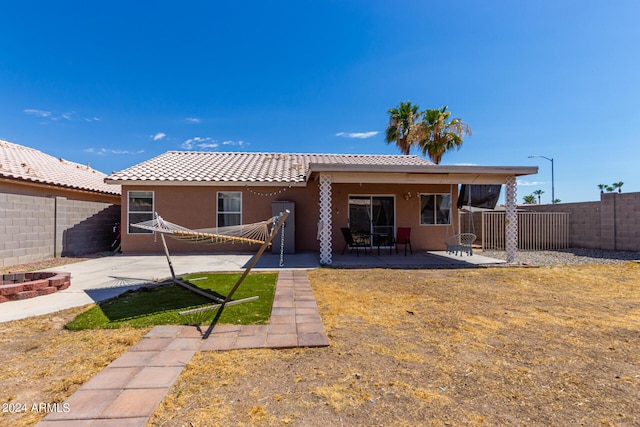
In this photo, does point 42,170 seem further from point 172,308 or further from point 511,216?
point 511,216

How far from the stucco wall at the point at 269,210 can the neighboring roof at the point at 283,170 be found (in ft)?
1.43

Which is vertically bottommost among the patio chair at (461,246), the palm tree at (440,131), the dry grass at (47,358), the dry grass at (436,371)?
the dry grass at (436,371)

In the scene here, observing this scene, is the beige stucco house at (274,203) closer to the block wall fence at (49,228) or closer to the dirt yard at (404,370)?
the block wall fence at (49,228)

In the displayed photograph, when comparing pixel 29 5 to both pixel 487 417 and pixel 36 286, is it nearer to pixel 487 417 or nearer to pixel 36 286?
pixel 36 286

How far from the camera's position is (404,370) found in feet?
8.97

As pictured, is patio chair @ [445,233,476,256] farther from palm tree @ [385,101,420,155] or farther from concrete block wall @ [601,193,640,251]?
palm tree @ [385,101,420,155]

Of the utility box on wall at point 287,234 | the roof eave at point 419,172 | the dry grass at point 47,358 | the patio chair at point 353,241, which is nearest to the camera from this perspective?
the dry grass at point 47,358

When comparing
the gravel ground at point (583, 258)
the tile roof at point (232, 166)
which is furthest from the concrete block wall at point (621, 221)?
the tile roof at point (232, 166)

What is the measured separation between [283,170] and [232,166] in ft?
7.04

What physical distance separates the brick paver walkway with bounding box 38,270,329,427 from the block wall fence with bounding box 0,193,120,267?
761 cm

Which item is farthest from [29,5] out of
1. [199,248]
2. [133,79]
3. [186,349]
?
[186,349]

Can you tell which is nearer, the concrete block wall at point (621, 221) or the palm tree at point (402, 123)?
the concrete block wall at point (621, 221)

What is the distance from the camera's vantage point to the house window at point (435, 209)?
38.9ft

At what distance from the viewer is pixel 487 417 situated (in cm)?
208
